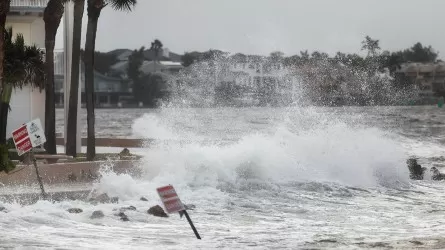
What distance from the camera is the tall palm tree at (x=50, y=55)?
107 ft

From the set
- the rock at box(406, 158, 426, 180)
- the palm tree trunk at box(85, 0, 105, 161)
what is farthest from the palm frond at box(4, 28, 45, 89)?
the rock at box(406, 158, 426, 180)

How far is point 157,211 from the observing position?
868 inches

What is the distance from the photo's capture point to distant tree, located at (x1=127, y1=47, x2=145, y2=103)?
151500 mm

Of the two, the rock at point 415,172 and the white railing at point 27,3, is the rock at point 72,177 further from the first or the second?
the rock at point 415,172

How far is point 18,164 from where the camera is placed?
27172 millimetres

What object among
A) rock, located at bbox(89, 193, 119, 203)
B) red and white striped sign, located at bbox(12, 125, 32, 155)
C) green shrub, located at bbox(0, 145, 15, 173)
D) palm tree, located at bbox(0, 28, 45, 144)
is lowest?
rock, located at bbox(89, 193, 119, 203)

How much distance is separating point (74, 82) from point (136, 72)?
382 ft

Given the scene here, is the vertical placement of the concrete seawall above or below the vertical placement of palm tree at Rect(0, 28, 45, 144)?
below

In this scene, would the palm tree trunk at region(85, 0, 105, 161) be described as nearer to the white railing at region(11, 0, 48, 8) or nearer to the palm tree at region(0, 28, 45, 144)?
the palm tree at region(0, 28, 45, 144)

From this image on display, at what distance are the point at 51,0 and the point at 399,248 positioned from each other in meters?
18.4

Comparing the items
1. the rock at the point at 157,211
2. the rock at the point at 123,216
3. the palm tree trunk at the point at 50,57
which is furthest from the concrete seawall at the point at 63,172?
the palm tree trunk at the point at 50,57

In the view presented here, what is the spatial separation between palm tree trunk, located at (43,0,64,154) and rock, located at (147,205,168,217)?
1225 cm

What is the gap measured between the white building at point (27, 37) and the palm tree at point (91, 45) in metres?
4.05

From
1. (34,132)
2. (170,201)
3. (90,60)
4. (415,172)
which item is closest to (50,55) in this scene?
(90,60)
